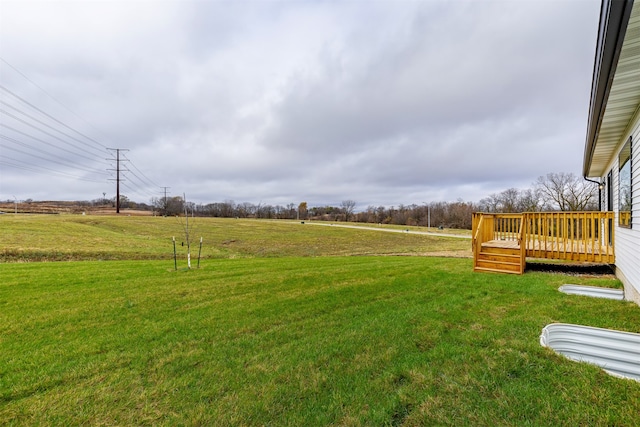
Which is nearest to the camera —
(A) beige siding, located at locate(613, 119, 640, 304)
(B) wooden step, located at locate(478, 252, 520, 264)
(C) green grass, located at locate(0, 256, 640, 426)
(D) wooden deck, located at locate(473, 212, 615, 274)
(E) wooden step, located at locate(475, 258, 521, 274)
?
(C) green grass, located at locate(0, 256, 640, 426)

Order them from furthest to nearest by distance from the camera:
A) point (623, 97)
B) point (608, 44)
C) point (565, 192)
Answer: point (565, 192)
point (623, 97)
point (608, 44)

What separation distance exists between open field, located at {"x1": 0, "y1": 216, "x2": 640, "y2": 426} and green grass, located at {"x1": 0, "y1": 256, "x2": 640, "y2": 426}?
0.02 metres

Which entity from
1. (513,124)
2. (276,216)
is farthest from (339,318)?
(276,216)

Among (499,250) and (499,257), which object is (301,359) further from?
(499,250)

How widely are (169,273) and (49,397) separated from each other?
19.0 feet

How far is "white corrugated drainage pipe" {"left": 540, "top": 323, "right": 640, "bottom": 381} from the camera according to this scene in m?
3.02

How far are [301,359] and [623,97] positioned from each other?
240 inches

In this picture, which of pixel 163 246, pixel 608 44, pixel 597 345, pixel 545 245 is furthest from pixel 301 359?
pixel 163 246

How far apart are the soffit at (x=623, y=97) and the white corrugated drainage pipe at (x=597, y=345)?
129 inches

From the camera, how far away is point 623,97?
13.3 ft

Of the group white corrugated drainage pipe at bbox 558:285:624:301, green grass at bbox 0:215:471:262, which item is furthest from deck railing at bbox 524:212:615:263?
green grass at bbox 0:215:471:262

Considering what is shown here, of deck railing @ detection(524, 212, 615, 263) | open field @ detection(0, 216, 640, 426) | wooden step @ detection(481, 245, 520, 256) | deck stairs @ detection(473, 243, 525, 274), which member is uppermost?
deck railing @ detection(524, 212, 615, 263)

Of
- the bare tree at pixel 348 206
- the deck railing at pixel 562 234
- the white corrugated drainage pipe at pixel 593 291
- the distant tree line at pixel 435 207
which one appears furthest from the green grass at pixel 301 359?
the bare tree at pixel 348 206

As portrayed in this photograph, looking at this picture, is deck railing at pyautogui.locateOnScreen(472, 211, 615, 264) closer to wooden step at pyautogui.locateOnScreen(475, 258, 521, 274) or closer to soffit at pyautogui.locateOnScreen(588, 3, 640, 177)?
wooden step at pyautogui.locateOnScreen(475, 258, 521, 274)
